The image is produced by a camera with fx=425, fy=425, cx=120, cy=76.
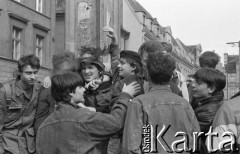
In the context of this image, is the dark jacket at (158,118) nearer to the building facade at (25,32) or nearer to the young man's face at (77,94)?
the young man's face at (77,94)

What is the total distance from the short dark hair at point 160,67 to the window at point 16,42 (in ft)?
67.8

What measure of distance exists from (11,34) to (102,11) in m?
14.6

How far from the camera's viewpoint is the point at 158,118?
366cm

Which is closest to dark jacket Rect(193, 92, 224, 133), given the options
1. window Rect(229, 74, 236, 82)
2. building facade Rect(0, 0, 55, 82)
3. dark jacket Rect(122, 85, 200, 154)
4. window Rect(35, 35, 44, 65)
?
dark jacket Rect(122, 85, 200, 154)

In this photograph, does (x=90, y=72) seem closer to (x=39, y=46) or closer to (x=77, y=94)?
(x=77, y=94)

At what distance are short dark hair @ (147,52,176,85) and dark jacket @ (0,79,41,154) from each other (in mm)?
1800

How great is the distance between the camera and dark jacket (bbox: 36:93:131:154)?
12.2 ft

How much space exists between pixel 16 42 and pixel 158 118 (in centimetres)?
2140

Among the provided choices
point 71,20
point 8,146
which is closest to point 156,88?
point 8,146

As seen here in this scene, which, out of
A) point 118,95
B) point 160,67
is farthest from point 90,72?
point 160,67

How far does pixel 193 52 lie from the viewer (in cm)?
8694

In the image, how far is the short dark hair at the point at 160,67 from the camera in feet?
12.3

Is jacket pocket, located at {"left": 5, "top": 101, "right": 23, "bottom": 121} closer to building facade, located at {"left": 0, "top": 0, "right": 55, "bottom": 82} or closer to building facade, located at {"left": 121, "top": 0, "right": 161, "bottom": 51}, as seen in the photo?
building facade, located at {"left": 0, "top": 0, "right": 55, "bottom": 82}

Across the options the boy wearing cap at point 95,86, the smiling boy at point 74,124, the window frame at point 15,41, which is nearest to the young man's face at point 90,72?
the boy wearing cap at point 95,86
